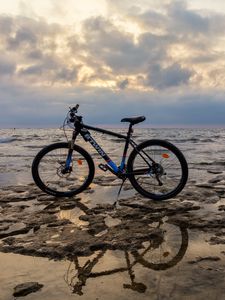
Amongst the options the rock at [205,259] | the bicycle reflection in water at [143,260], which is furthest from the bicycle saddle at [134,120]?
the rock at [205,259]

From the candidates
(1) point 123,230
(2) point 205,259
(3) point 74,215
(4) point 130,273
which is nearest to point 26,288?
(4) point 130,273

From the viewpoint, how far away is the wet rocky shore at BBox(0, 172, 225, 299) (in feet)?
11.6

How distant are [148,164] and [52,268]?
3.87 metres

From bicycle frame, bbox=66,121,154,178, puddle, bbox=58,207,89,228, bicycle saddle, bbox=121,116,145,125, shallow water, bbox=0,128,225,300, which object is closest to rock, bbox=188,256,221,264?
shallow water, bbox=0,128,225,300

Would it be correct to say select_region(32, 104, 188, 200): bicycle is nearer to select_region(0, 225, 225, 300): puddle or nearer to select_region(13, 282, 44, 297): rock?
select_region(0, 225, 225, 300): puddle

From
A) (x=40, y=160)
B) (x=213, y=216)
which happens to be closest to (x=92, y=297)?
(x=213, y=216)

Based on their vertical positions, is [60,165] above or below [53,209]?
above

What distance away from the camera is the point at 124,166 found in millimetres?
7246

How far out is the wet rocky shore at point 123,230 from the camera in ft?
11.6

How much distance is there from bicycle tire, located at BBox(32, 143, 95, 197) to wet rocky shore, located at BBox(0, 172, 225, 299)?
0.24 meters

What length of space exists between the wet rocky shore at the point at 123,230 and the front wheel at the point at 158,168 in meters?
0.26

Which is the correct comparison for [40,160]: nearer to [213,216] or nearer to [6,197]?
[6,197]

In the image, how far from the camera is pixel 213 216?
17.7ft

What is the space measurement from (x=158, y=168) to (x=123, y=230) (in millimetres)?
2558
